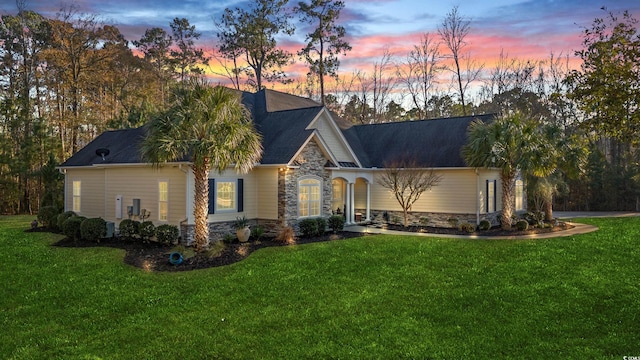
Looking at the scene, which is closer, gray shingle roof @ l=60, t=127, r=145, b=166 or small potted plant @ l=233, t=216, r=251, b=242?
small potted plant @ l=233, t=216, r=251, b=242

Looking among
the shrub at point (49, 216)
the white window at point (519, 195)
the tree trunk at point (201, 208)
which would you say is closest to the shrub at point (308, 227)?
the tree trunk at point (201, 208)

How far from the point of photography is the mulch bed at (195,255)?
12883mm

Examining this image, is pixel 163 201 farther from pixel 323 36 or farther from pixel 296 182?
pixel 323 36

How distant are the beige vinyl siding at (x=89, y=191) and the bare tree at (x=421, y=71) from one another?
92.8ft

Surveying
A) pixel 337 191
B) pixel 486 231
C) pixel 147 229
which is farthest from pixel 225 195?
pixel 486 231

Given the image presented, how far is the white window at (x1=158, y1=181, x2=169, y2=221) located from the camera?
1634cm

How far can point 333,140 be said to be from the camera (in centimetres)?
2105

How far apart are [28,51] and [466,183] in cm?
3339

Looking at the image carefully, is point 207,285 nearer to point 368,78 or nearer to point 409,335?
point 409,335

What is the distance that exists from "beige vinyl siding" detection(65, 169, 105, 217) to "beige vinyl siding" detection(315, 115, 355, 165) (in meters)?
10.0

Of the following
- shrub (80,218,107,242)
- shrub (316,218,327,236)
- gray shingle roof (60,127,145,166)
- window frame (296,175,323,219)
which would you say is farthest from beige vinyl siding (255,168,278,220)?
shrub (80,218,107,242)

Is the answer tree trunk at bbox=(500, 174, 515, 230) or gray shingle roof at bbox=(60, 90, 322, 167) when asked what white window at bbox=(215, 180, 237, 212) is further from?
tree trunk at bbox=(500, 174, 515, 230)

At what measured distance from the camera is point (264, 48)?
37156 mm

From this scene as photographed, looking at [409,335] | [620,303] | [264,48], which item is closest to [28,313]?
[409,335]
